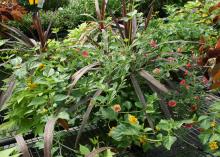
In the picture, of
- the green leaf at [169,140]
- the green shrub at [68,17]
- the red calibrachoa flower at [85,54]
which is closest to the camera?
the green leaf at [169,140]

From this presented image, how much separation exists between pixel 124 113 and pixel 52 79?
338 mm

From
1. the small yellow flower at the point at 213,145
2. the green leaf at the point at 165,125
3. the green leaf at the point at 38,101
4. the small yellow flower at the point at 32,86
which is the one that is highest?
the small yellow flower at the point at 32,86

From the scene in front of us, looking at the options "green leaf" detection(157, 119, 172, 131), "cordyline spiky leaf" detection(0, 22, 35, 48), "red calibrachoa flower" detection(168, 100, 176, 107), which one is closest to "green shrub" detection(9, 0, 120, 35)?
"cordyline spiky leaf" detection(0, 22, 35, 48)

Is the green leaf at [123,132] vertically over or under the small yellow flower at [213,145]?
over

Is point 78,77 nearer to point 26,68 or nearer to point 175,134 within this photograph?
point 26,68

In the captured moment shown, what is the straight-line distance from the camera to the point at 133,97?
1.49 meters

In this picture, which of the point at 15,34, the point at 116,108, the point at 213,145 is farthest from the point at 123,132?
the point at 15,34

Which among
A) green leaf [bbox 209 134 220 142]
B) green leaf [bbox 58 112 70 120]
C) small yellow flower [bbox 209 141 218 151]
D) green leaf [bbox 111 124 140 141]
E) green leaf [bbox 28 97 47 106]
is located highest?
green leaf [bbox 28 97 47 106]

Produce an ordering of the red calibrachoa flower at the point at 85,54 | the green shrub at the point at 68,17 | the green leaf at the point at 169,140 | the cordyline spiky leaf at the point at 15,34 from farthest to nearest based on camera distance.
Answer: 1. the green shrub at the point at 68,17
2. the cordyline spiky leaf at the point at 15,34
3. the red calibrachoa flower at the point at 85,54
4. the green leaf at the point at 169,140

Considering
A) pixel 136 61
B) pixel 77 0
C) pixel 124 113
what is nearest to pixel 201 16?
pixel 136 61

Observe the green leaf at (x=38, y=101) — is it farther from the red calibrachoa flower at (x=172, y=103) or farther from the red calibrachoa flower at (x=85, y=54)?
the red calibrachoa flower at (x=172, y=103)

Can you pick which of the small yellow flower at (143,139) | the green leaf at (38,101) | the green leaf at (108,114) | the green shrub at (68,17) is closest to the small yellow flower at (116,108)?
the green leaf at (108,114)

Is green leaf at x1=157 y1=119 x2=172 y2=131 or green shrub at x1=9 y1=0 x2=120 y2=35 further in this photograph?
green shrub at x1=9 y1=0 x2=120 y2=35

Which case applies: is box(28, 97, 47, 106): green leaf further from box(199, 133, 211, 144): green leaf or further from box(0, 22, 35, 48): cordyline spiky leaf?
box(0, 22, 35, 48): cordyline spiky leaf
